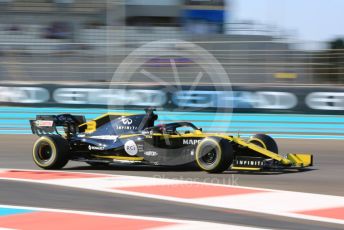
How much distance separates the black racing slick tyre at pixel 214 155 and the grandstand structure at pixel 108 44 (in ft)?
24.6

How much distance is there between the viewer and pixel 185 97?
15383 mm

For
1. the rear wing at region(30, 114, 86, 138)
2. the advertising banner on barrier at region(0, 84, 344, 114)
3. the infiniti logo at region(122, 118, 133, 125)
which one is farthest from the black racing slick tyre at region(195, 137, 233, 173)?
the advertising banner on barrier at region(0, 84, 344, 114)

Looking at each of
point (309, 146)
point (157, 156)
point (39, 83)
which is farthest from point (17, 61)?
point (157, 156)

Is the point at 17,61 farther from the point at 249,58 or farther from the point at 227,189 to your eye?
the point at 227,189

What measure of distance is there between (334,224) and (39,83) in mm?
12336

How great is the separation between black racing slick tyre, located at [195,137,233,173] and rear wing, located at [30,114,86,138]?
2.11 m

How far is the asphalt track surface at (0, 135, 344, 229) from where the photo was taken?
5.61 meters

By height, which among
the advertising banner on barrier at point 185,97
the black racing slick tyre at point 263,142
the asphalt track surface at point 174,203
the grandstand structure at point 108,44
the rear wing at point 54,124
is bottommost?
the asphalt track surface at point 174,203

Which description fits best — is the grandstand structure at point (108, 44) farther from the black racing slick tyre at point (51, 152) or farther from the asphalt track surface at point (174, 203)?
the black racing slick tyre at point (51, 152)

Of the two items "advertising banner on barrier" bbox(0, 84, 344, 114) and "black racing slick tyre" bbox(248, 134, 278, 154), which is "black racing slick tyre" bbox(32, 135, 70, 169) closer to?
"black racing slick tyre" bbox(248, 134, 278, 154)

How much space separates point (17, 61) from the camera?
1845cm

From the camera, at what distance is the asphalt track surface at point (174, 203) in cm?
561

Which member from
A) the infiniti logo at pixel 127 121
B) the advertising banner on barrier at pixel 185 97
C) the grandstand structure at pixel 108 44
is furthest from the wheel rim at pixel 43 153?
the grandstand structure at pixel 108 44

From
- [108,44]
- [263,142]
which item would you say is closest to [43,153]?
[263,142]
